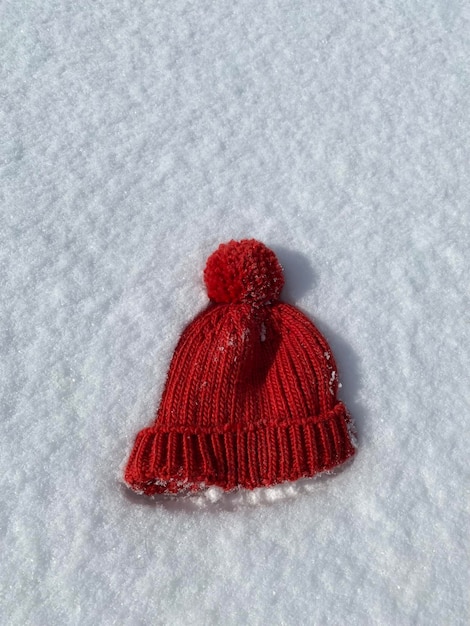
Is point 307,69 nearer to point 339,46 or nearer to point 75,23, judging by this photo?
point 339,46

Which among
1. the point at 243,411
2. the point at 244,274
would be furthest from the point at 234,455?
the point at 244,274

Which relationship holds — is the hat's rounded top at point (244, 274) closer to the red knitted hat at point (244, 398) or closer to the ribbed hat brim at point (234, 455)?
the red knitted hat at point (244, 398)

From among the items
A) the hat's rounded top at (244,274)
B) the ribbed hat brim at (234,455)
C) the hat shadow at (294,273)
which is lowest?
the ribbed hat brim at (234,455)

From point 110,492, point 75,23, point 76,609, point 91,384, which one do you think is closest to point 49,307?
point 91,384

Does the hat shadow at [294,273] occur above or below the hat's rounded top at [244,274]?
below

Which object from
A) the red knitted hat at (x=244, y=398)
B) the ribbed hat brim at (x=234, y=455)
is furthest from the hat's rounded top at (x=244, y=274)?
the ribbed hat brim at (x=234, y=455)

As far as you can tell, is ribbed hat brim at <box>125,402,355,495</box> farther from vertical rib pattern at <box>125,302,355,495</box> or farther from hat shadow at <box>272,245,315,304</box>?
hat shadow at <box>272,245,315,304</box>

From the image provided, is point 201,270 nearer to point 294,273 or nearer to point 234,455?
point 294,273

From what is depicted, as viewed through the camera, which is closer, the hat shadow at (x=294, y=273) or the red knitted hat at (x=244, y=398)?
the red knitted hat at (x=244, y=398)
